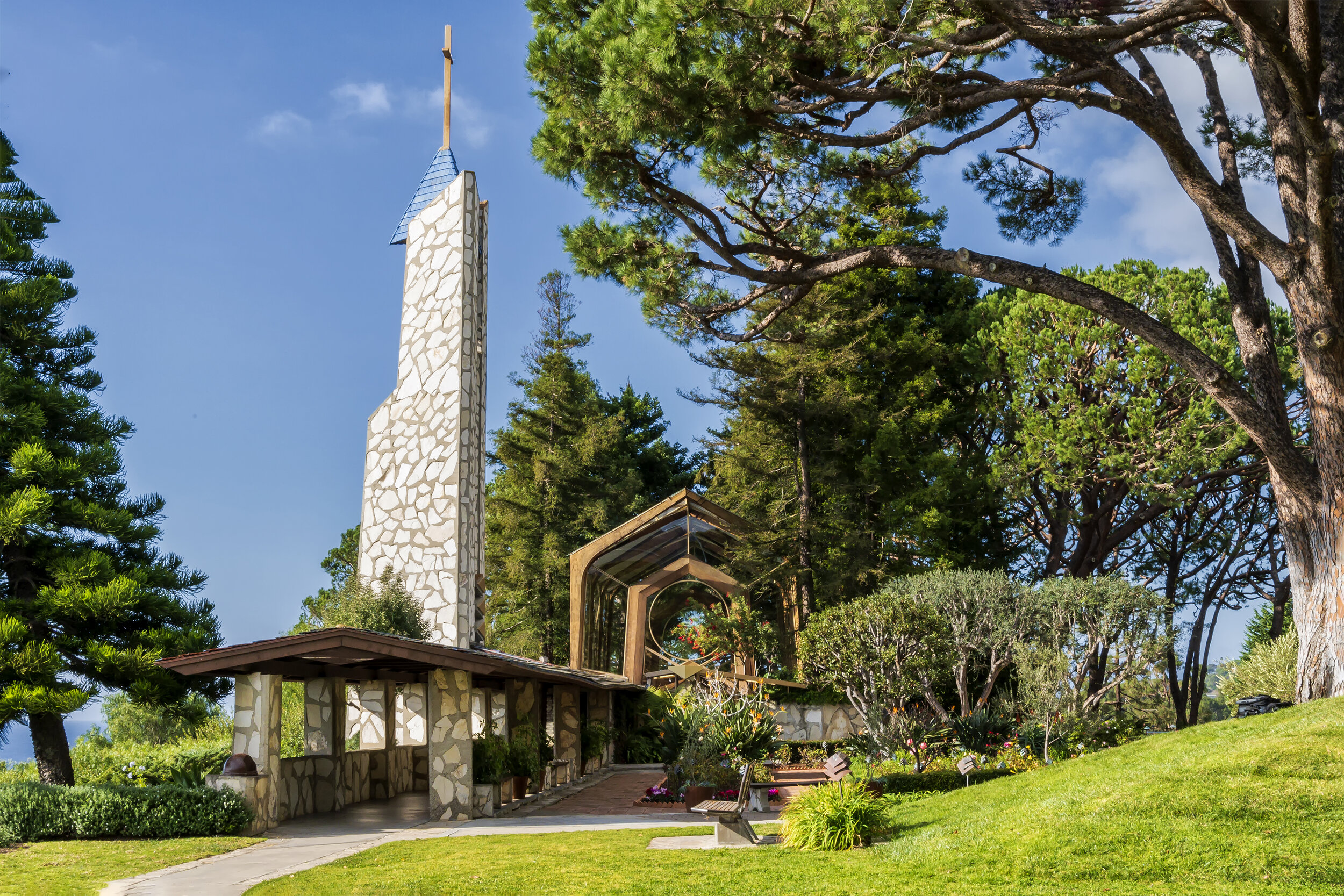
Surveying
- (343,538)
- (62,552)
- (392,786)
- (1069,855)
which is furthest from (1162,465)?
(343,538)

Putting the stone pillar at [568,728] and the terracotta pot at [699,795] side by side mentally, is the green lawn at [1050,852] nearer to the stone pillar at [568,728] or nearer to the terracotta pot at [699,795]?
the terracotta pot at [699,795]

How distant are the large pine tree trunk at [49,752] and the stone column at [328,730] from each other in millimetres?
3169

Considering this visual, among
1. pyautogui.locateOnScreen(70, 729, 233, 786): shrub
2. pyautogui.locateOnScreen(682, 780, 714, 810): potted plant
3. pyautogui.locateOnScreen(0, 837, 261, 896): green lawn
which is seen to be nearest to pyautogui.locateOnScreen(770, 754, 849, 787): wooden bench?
pyautogui.locateOnScreen(682, 780, 714, 810): potted plant

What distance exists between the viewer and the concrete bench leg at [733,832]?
10.4 m

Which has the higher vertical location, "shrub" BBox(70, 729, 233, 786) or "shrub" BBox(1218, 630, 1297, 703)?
"shrub" BBox(1218, 630, 1297, 703)

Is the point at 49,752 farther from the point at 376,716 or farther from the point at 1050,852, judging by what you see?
the point at 1050,852

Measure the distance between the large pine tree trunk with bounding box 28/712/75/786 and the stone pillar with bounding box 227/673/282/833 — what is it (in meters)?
2.57

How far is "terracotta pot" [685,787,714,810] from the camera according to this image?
45.2 feet

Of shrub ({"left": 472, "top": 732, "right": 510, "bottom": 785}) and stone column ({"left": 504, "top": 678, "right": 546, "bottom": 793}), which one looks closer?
shrub ({"left": 472, "top": 732, "right": 510, "bottom": 785})

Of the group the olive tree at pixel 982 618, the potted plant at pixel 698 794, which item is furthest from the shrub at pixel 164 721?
the olive tree at pixel 982 618

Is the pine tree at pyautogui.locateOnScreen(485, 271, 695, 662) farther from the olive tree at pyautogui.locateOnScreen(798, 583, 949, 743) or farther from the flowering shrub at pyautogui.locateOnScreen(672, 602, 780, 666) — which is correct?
the olive tree at pyautogui.locateOnScreen(798, 583, 949, 743)

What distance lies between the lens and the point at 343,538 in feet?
102

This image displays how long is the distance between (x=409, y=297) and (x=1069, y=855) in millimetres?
15209

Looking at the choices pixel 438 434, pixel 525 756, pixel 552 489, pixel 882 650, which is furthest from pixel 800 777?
pixel 552 489
